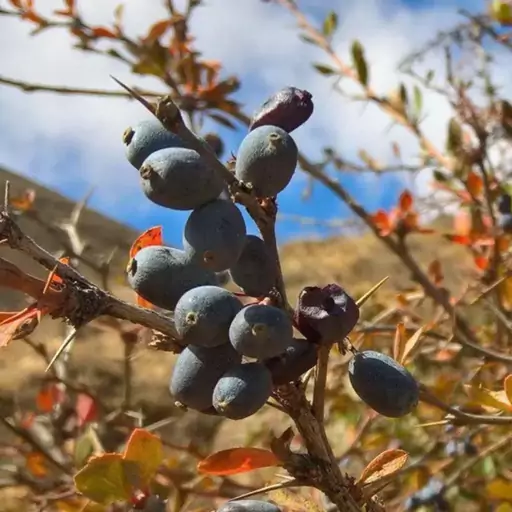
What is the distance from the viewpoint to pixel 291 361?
2.13ft

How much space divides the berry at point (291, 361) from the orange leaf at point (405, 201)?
1.34 m

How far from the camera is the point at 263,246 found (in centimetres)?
65

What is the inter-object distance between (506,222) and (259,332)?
1.18m

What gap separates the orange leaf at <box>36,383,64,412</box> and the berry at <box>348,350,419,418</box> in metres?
1.41

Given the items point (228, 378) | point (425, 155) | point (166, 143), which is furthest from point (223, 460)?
point (425, 155)

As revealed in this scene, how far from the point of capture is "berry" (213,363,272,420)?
0.60 metres

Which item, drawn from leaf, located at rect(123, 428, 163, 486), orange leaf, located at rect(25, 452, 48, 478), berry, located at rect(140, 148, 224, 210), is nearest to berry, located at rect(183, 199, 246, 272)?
berry, located at rect(140, 148, 224, 210)

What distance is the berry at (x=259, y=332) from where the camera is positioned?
0.59 m

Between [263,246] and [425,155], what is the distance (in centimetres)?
176

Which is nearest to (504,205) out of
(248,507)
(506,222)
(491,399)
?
(506,222)

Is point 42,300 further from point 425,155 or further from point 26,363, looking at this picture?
point 26,363

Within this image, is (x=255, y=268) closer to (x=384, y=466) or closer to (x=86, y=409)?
(x=384, y=466)

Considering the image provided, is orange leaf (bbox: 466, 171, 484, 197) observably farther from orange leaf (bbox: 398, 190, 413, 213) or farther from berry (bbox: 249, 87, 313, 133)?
berry (bbox: 249, 87, 313, 133)

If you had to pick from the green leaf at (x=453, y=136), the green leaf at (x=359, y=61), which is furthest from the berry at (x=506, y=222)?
the green leaf at (x=359, y=61)
